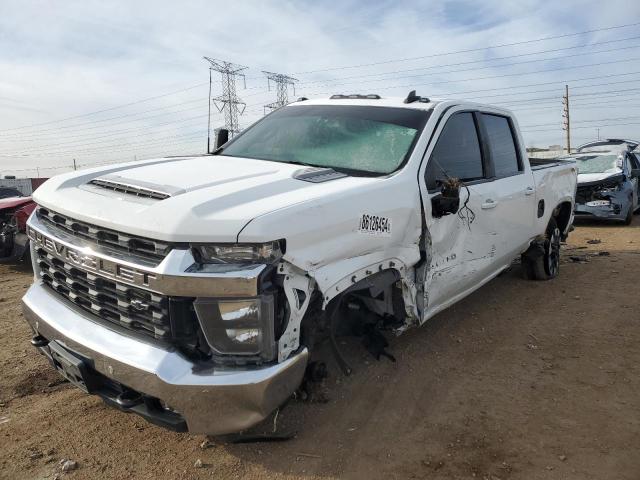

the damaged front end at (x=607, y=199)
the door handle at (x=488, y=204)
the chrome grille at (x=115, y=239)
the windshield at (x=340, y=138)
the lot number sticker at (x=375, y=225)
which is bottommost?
the damaged front end at (x=607, y=199)

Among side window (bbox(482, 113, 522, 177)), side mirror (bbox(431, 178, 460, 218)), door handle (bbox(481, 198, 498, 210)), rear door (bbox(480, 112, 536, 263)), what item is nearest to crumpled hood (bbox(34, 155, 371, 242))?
side mirror (bbox(431, 178, 460, 218))

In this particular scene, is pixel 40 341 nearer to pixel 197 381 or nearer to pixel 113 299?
pixel 113 299

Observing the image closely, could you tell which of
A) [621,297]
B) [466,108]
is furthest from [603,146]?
[466,108]

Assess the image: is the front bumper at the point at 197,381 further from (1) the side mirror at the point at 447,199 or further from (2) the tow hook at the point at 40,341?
(1) the side mirror at the point at 447,199

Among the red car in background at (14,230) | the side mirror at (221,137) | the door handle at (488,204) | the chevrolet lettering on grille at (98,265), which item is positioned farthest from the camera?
the red car in background at (14,230)

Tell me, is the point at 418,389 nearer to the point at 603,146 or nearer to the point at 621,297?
the point at 621,297

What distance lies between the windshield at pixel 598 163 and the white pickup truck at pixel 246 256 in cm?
897

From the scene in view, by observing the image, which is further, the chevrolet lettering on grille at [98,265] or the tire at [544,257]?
the tire at [544,257]

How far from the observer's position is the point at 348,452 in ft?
9.17

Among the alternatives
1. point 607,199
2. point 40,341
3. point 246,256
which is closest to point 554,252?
point 246,256

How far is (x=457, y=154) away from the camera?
4031 mm

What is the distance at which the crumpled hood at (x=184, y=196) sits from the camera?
2.35 metres

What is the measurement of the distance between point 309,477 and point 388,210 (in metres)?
1.50

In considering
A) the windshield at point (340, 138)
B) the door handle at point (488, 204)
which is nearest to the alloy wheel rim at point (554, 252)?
the door handle at point (488, 204)
